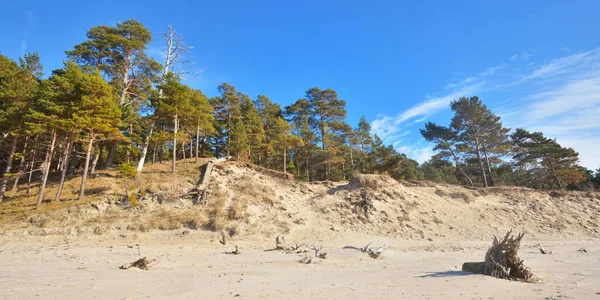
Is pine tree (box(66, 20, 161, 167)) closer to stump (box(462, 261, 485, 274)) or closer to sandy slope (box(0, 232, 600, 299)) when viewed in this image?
sandy slope (box(0, 232, 600, 299))

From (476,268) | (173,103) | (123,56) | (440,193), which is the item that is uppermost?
(123,56)

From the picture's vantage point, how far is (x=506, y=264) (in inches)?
342

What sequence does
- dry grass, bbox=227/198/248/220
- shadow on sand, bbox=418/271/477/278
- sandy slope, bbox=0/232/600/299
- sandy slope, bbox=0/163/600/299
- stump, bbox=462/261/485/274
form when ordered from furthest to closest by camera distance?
dry grass, bbox=227/198/248/220 → stump, bbox=462/261/485/274 → shadow on sand, bbox=418/271/477/278 → sandy slope, bbox=0/163/600/299 → sandy slope, bbox=0/232/600/299

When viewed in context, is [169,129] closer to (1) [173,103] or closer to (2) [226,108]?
(1) [173,103]

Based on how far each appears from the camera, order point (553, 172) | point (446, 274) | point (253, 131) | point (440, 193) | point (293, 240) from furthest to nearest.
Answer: point (253, 131)
point (553, 172)
point (440, 193)
point (293, 240)
point (446, 274)

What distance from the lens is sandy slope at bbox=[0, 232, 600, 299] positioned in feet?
21.4

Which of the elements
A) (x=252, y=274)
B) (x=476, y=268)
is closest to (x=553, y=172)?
(x=476, y=268)

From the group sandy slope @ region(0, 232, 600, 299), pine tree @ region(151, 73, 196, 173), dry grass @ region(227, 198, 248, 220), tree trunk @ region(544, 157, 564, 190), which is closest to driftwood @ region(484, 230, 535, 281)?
sandy slope @ region(0, 232, 600, 299)

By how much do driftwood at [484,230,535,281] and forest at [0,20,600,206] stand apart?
73.3 feet

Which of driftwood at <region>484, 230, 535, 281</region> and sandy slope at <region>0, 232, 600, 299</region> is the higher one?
driftwood at <region>484, 230, 535, 281</region>

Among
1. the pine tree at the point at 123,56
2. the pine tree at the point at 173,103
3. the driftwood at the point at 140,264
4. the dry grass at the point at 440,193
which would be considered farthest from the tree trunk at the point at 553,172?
the pine tree at the point at 123,56

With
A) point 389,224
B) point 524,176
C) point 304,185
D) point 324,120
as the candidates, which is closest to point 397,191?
point 389,224

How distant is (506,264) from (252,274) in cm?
866

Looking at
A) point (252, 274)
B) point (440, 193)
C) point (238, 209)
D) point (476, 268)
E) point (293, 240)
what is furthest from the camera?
point (440, 193)
